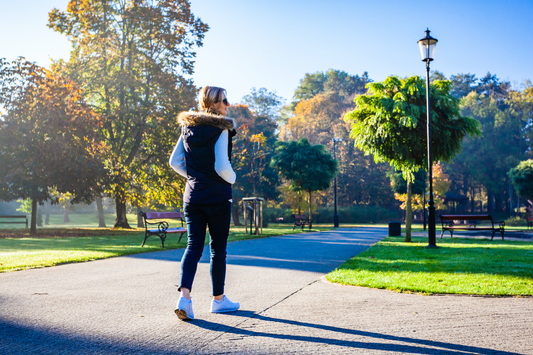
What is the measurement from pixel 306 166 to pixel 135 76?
12.4 m

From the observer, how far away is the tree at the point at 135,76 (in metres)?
24.7

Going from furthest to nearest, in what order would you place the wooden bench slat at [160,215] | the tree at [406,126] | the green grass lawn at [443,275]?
the wooden bench slat at [160,215], the tree at [406,126], the green grass lawn at [443,275]

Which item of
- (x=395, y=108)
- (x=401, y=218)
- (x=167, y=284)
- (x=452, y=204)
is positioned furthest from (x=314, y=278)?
(x=452, y=204)

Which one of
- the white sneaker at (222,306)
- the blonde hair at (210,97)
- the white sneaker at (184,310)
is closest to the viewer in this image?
the white sneaker at (184,310)

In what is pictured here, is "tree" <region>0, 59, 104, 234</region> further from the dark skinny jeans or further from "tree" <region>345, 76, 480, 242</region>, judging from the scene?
the dark skinny jeans

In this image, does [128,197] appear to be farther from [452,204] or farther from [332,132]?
[452,204]

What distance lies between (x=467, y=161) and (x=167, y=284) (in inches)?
2205

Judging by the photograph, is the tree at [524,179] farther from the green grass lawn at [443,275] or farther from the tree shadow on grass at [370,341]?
the tree shadow on grass at [370,341]

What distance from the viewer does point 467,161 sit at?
55188 mm

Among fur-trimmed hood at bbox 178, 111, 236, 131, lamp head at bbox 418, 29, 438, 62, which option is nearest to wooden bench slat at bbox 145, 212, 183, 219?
lamp head at bbox 418, 29, 438, 62

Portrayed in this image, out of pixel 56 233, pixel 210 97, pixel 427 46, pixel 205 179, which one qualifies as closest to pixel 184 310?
pixel 205 179

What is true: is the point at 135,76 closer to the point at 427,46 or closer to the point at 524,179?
the point at 427,46

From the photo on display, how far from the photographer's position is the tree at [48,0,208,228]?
24.7 m

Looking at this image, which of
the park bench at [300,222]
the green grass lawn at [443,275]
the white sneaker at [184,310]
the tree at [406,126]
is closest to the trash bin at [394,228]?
the tree at [406,126]
